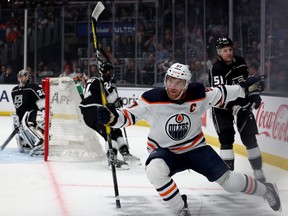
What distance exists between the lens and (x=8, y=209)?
3865mm

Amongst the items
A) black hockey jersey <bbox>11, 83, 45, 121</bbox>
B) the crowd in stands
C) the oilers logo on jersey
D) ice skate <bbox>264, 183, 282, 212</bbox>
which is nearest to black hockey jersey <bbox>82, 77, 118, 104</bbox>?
black hockey jersey <bbox>11, 83, 45, 121</bbox>

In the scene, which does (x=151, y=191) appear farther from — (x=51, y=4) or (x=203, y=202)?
(x=51, y=4)

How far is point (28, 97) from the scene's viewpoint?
21.0 feet

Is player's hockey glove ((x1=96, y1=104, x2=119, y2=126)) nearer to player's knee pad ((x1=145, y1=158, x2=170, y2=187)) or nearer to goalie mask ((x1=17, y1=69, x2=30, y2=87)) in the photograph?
→ player's knee pad ((x1=145, y1=158, x2=170, y2=187))

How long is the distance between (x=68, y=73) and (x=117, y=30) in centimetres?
125

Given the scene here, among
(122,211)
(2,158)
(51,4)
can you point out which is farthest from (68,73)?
(122,211)

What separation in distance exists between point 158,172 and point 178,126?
0.94ft

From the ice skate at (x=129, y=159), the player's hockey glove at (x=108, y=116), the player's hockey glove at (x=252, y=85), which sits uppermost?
the player's hockey glove at (x=252, y=85)

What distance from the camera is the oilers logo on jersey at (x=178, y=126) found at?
3453 mm

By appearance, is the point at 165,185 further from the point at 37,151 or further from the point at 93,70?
the point at 93,70

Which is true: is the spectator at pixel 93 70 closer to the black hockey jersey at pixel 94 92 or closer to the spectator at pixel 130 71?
the spectator at pixel 130 71

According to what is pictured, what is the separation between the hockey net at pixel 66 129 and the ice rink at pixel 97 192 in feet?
0.57

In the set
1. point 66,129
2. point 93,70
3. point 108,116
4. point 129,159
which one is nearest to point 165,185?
point 108,116

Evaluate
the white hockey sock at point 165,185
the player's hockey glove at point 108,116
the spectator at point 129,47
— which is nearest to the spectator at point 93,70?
the spectator at point 129,47
